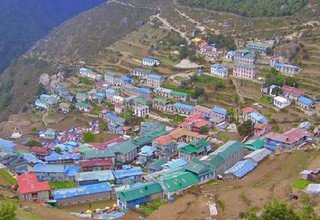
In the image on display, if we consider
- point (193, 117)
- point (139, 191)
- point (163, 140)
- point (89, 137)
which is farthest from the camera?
point (89, 137)

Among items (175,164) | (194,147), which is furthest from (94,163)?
(194,147)

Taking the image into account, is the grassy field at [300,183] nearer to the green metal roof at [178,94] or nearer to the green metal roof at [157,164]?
the green metal roof at [157,164]

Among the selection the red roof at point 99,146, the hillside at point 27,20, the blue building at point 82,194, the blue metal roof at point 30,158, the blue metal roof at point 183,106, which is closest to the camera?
the blue building at point 82,194

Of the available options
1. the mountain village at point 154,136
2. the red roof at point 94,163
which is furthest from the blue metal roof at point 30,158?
the red roof at point 94,163

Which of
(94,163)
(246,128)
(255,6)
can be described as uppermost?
(255,6)

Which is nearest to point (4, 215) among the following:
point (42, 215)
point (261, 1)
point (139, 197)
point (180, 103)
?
point (42, 215)

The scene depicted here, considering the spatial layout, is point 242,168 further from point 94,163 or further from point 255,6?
point 255,6

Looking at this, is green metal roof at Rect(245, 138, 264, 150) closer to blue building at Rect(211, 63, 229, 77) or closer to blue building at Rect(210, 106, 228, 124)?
blue building at Rect(210, 106, 228, 124)
